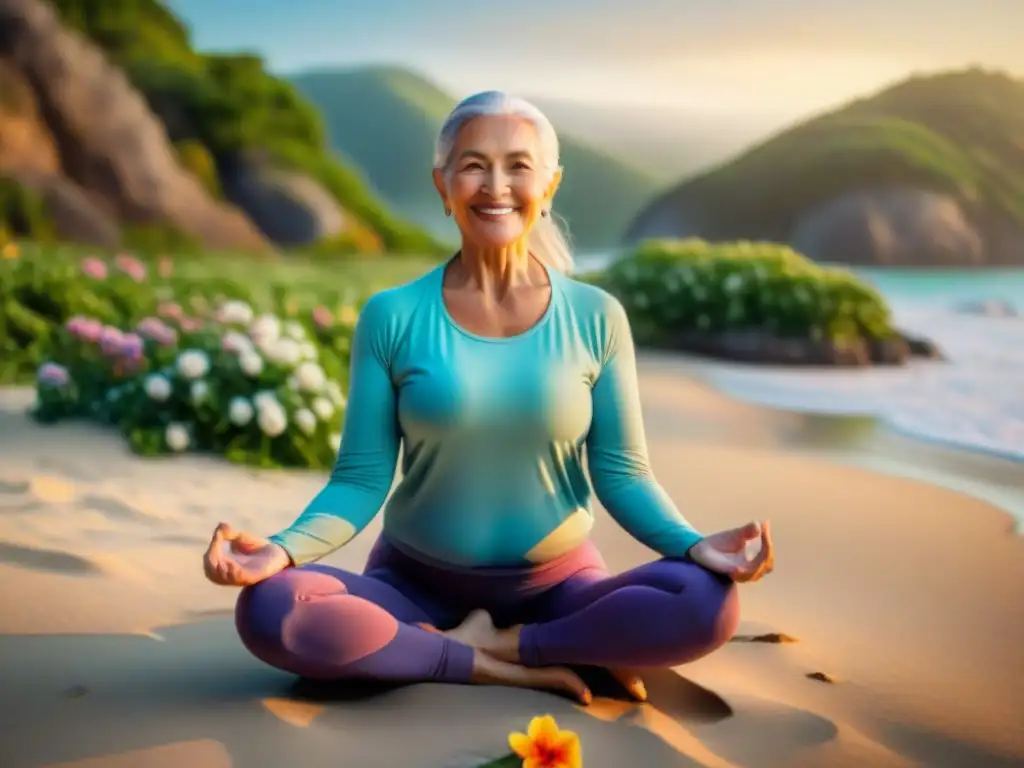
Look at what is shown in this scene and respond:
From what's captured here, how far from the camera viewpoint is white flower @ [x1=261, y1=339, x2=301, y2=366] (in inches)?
144

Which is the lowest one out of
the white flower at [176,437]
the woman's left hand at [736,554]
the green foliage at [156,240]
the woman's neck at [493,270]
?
the woman's left hand at [736,554]

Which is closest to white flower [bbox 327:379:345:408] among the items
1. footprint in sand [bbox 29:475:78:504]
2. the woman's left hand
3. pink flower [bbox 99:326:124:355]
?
pink flower [bbox 99:326:124:355]

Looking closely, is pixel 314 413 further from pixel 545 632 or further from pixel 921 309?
pixel 921 309

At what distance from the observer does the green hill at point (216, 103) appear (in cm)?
1022

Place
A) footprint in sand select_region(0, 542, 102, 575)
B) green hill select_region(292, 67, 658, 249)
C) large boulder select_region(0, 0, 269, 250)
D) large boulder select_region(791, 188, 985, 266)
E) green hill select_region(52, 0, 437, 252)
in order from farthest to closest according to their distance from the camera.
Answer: green hill select_region(52, 0, 437, 252) < large boulder select_region(0, 0, 269, 250) < green hill select_region(292, 67, 658, 249) < large boulder select_region(791, 188, 985, 266) < footprint in sand select_region(0, 542, 102, 575)

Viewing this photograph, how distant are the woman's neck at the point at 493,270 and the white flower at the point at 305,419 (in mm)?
1811

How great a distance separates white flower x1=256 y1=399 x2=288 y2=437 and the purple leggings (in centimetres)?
179

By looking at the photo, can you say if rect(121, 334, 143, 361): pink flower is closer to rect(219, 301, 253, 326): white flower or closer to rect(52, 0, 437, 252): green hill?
rect(219, 301, 253, 326): white flower

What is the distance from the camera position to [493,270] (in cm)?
200

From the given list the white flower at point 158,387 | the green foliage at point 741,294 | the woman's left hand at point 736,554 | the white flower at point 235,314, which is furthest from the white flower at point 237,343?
the green foliage at point 741,294

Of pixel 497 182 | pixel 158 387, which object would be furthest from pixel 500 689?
pixel 158 387

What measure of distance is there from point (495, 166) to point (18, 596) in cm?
149

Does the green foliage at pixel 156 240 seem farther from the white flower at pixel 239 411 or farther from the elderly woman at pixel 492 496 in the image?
the elderly woman at pixel 492 496

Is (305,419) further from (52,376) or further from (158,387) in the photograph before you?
(52,376)
